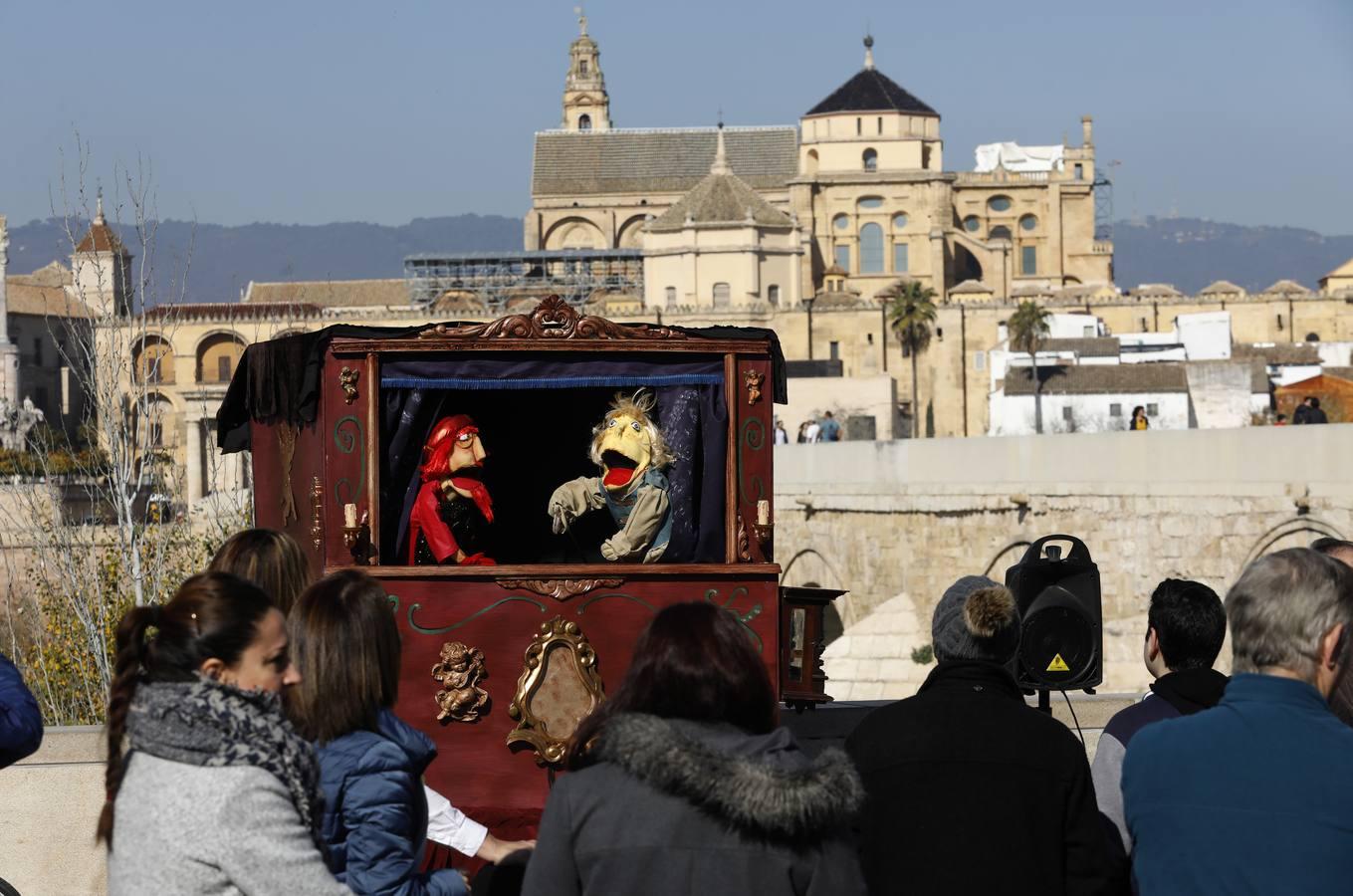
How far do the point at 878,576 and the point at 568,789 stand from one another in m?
28.4

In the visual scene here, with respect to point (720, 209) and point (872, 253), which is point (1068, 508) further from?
point (872, 253)

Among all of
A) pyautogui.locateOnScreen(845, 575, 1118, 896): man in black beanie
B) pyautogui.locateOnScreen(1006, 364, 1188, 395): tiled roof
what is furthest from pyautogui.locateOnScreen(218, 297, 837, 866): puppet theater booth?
pyautogui.locateOnScreen(1006, 364, 1188, 395): tiled roof

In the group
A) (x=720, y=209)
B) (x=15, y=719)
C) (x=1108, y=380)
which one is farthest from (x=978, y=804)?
(x=720, y=209)

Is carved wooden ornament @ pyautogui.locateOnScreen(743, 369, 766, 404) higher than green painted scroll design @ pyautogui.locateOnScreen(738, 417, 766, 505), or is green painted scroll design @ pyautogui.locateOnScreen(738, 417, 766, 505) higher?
carved wooden ornament @ pyautogui.locateOnScreen(743, 369, 766, 404)

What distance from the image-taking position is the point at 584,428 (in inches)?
386

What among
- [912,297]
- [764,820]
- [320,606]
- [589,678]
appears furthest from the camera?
[912,297]

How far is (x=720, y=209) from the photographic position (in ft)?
271

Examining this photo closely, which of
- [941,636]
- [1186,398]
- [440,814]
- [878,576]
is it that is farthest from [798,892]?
[1186,398]

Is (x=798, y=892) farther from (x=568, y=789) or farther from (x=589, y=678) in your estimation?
(x=589, y=678)

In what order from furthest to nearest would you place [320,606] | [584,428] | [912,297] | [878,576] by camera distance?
1. [912,297]
2. [878,576]
3. [584,428]
4. [320,606]

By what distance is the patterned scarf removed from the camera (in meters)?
4.11

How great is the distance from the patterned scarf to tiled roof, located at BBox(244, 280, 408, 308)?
90.9m

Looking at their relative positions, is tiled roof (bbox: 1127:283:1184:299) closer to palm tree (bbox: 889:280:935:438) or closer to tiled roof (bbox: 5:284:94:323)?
palm tree (bbox: 889:280:935:438)

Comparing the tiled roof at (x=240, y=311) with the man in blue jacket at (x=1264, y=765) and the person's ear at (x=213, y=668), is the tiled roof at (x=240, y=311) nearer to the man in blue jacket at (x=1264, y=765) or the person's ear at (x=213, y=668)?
the person's ear at (x=213, y=668)
